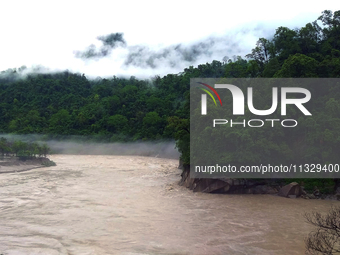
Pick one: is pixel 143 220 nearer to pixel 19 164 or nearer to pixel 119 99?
pixel 19 164

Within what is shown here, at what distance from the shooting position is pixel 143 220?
765 inches

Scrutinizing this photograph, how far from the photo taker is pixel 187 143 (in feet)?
98.9

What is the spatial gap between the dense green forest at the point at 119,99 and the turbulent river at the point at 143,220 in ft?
46.5

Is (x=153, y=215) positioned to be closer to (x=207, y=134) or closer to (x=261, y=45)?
(x=207, y=134)

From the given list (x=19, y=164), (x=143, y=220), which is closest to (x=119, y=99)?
(x=19, y=164)

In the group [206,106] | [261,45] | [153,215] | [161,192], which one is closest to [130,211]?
[153,215]

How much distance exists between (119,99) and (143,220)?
68062mm

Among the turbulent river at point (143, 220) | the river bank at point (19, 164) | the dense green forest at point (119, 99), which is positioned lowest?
the turbulent river at point (143, 220)

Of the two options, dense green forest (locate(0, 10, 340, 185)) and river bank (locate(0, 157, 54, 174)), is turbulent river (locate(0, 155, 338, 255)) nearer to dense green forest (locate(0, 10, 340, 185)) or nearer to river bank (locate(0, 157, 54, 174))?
river bank (locate(0, 157, 54, 174))

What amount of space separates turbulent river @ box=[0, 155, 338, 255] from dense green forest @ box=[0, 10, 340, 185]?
559 inches

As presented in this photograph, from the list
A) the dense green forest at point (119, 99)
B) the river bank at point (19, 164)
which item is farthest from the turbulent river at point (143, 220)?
the dense green forest at point (119, 99)

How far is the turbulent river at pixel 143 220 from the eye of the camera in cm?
1535

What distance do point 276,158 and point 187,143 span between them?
743cm

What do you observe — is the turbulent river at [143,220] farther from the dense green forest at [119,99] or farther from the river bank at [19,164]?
the dense green forest at [119,99]
